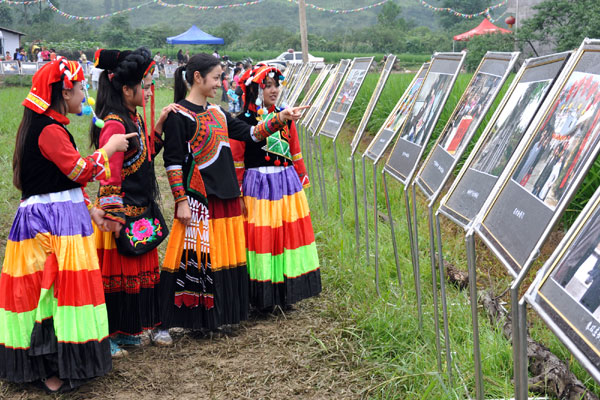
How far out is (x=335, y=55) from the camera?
45.8 metres

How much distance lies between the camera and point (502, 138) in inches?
96.2

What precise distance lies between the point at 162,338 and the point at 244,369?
0.62m

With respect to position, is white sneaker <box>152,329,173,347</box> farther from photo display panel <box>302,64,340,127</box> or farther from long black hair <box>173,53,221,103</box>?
photo display panel <box>302,64,340,127</box>

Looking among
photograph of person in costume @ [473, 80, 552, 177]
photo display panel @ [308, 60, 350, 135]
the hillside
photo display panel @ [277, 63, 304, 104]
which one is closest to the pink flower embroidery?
photograph of person in costume @ [473, 80, 552, 177]

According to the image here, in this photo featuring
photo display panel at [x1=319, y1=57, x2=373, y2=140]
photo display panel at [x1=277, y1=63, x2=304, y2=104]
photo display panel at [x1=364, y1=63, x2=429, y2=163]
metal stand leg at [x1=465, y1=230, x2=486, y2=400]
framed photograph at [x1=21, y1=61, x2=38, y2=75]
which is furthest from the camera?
framed photograph at [x1=21, y1=61, x2=38, y2=75]

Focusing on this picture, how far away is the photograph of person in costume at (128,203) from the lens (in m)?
3.41

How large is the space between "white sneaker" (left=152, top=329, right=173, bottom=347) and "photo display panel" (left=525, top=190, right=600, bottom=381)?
8.65ft

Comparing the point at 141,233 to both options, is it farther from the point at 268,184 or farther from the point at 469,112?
the point at 469,112

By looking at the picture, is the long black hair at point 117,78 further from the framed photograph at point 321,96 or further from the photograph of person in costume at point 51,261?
the framed photograph at point 321,96

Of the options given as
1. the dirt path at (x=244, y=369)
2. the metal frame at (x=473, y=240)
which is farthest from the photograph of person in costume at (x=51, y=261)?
the metal frame at (x=473, y=240)

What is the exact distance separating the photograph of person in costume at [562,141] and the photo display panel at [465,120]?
681mm

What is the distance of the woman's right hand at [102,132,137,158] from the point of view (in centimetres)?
316

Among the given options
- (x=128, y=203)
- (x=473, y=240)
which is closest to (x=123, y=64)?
(x=128, y=203)

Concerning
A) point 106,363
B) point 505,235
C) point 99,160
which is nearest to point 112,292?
point 106,363
